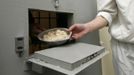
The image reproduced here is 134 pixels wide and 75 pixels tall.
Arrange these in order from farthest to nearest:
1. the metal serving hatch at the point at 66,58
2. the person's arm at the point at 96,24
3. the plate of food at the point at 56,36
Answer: the person's arm at the point at 96,24 < the plate of food at the point at 56,36 < the metal serving hatch at the point at 66,58

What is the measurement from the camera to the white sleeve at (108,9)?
99 cm

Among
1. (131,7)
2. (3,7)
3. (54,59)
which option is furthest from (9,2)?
(131,7)

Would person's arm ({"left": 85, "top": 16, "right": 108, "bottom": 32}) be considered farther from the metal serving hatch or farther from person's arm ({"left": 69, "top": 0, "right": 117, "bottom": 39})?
the metal serving hatch

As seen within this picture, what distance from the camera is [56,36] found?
85cm

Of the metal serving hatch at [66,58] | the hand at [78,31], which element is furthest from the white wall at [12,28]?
the hand at [78,31]

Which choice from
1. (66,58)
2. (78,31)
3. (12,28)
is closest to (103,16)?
(78,31)

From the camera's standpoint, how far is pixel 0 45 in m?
0.67

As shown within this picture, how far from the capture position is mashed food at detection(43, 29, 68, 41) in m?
0.83

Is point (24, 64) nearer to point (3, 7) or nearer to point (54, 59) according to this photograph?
point (54, 59)

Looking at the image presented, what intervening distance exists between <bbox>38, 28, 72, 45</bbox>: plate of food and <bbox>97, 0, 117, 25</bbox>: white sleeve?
25 centimetres

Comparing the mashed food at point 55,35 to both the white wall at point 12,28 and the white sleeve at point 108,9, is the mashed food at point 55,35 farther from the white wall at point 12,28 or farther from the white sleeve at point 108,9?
the white sleeve at point 108,9

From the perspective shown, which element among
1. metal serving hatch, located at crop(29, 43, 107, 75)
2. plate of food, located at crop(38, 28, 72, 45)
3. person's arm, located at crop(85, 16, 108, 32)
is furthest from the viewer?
person's arm, located at crop(85, 16, 108, 32)

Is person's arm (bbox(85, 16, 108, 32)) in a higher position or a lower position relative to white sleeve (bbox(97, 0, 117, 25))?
lower

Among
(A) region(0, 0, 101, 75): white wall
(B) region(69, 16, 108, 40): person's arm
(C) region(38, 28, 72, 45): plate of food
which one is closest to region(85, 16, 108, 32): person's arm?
(B) region(69, 16, 108, 40): person's arm
